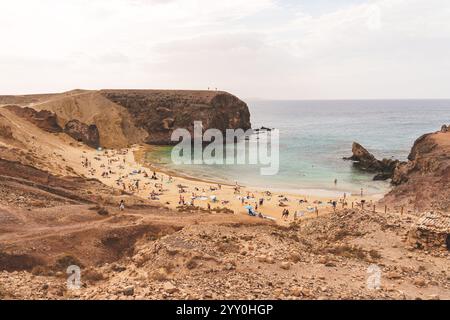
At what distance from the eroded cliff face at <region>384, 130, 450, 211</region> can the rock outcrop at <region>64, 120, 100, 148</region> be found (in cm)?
5367

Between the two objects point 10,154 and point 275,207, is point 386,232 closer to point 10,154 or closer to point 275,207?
point 275,207

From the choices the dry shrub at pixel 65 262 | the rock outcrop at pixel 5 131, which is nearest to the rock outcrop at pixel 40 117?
the rock outcrop at pixel 5 131

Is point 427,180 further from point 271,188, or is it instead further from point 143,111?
point 143,111

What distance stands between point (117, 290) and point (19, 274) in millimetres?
5072

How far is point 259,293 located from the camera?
529 inches

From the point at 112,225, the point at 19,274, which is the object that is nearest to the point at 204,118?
the point at 112,225

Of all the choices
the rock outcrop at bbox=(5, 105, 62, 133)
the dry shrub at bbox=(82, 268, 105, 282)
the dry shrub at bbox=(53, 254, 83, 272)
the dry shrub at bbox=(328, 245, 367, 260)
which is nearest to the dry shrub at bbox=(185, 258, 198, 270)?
the dry shrub at bbox=(82, 268, 105, 282)

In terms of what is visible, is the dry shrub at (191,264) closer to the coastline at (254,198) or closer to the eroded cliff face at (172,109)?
the coastline at (254,198)

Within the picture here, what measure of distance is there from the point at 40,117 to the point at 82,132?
25.3ft

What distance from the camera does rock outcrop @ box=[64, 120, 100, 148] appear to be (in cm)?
7306

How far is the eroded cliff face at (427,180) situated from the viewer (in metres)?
32.9

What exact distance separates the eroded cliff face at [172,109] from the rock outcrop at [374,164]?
40106 millimetres

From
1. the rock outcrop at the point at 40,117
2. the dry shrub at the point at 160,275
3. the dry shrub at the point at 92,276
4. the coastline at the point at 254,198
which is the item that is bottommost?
the coastline at the point at 254,198

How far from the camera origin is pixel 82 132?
7381 cm
